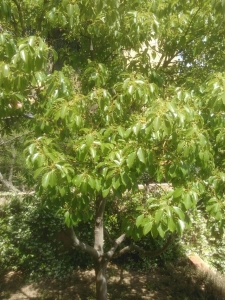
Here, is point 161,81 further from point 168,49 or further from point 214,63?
point 214,63

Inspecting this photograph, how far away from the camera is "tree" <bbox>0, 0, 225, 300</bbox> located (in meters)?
2.41

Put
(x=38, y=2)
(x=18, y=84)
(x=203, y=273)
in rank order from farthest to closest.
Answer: (x=203, y=273) → (x=38, y=2) → (x=18, y=84)

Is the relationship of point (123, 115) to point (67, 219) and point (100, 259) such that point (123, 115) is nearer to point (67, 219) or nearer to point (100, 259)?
point (67, 219)

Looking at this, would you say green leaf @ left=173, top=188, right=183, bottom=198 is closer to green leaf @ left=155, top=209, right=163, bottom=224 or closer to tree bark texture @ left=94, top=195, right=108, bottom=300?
green leaf @ left=155, top=209, right=163, bottom=224

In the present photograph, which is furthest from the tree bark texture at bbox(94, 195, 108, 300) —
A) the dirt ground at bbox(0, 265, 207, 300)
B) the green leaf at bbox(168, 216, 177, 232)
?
the green leaf at bbox(168, 216, 177, 232)

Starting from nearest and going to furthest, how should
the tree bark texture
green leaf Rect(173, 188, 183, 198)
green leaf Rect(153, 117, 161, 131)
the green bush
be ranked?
1. green leaf Rect(153, 117, 161, 131)
2. green leaf Rect(173, 188, 183, 198)
3. the tree bark texture
4. the green bush

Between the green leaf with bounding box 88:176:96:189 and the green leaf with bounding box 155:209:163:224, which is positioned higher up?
the green leaf with bounding box 88:176:96:189

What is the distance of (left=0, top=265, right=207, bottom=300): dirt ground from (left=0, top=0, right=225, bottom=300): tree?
3.34 meters

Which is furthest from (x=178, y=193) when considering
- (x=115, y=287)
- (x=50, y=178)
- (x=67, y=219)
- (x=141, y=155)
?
(x=115, y=287)

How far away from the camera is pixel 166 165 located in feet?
8.87

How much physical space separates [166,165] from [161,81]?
1.41m

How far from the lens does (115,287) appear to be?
6168 millimetres

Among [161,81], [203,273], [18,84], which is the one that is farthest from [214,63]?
[203,273]

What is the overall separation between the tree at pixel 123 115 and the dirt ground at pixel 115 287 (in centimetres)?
334
